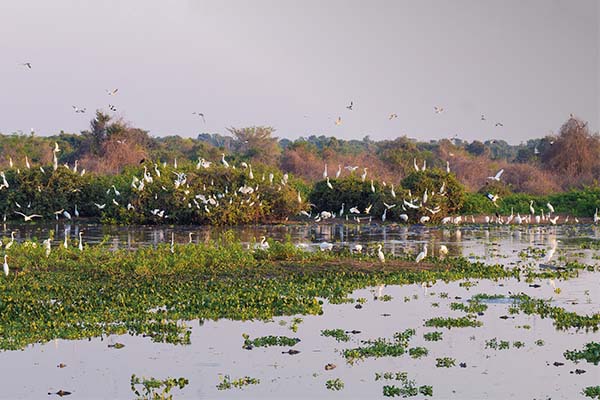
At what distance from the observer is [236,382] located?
10.8 metres

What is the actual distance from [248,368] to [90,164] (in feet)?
134

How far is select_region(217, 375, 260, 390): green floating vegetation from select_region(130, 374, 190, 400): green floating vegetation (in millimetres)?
411

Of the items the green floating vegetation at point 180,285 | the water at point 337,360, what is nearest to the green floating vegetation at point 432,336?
the water at point 337,360

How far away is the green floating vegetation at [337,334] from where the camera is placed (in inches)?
511

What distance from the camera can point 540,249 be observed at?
2411 cm

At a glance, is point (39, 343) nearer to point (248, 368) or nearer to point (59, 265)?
point (248, 368)

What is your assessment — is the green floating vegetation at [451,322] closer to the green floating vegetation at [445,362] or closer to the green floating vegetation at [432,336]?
the green floating vegetation at [432,336]

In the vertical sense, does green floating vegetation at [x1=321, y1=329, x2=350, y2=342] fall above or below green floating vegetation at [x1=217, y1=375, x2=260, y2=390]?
above

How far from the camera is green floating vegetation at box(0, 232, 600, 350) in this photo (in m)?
13.6

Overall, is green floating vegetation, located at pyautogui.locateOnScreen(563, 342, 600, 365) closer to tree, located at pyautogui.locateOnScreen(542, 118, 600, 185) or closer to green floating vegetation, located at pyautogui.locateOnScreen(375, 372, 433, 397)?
green floating vegetation, located at pyautogui.locateOnScreen(375, 372, 433, 397)

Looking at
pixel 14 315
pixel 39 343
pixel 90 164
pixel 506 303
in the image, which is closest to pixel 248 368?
pixel 39 343

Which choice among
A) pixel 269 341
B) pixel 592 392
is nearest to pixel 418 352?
pixel 269 341

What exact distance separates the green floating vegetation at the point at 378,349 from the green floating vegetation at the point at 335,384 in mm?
866

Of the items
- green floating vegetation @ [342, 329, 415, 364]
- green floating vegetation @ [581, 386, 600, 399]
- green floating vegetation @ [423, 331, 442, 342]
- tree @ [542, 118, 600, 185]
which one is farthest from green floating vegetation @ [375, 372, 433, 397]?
tree @ [542, 118, 600, 185]
